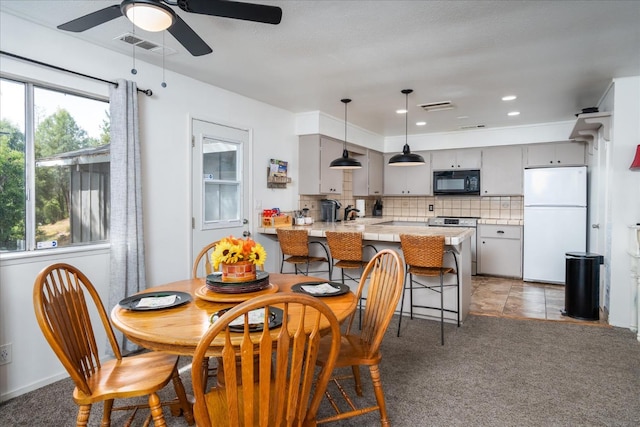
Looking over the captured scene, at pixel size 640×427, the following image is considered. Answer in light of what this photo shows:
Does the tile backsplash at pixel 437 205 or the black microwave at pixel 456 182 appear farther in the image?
the black microwave at pixel 456 182

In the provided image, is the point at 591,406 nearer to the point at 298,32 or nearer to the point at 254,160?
the point at 298,32

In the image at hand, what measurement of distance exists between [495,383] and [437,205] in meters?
4.57

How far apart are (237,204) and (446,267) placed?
2.21 metres

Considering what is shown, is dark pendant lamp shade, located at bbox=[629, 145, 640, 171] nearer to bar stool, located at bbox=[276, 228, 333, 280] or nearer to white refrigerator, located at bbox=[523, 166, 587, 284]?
white refrigerator, located at bbox=[523, 166, 587, 284]

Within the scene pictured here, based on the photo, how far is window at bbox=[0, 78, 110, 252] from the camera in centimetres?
248

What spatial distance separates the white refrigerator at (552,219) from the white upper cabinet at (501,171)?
1.21ft

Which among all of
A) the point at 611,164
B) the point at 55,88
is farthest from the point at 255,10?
the point at 611,164

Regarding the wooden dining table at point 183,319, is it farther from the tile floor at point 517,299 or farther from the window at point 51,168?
Answer: the tile floor at point 517,299

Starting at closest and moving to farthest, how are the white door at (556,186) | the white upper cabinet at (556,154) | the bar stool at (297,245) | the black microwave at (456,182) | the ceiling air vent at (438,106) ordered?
the bar stool at (297,245), the ceiling air vent at (438,106), the white door at (556,186), the white upper cabinet at (556,154), the black microwave at (456,182)

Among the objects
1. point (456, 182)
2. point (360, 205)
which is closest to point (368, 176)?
point (360, 205)

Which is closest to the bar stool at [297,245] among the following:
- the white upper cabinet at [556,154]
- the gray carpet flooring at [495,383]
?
the gray carpet flooring at [495,383]

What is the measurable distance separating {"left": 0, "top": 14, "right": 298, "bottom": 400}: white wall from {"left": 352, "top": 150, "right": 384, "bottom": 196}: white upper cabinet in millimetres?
1690

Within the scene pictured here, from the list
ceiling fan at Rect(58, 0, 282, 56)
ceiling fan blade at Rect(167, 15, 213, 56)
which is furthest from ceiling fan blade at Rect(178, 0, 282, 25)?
ceiling fan blade at Rect(167, 15, 213, 56)

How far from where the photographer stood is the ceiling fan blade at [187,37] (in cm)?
182
